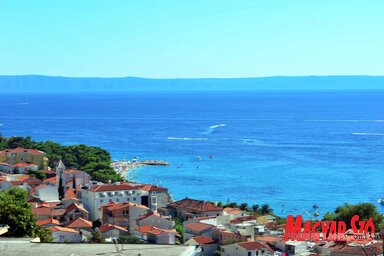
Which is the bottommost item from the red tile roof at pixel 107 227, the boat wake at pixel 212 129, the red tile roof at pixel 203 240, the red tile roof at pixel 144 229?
the red tile roof at pixel 203 240

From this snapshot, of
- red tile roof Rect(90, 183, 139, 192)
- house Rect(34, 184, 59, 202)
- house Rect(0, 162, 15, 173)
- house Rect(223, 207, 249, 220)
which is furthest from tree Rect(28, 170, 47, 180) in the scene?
house Rect(223, 207, 249, 220)

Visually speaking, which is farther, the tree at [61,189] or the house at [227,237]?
the tree at [61,189]

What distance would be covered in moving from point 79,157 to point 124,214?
23.2m

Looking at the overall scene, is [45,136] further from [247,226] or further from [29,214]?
[29,214]

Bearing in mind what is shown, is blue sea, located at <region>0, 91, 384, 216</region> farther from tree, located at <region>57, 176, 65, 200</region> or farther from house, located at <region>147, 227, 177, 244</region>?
house, located at <region>147, 227, 177, 244</region>

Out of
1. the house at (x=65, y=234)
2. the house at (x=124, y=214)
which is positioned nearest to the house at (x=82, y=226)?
the house at (x=65, y=234)

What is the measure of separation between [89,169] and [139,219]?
18.3 m

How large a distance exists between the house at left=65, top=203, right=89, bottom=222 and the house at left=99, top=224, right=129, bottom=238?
7.95 feet

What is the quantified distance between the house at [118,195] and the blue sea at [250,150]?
9702 mm

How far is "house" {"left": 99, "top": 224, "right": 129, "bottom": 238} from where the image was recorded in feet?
86.6

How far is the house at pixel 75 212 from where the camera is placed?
1149 inches

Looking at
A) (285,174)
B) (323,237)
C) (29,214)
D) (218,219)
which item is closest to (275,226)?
(218,219)

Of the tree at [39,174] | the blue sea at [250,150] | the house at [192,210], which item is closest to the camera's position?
the house at [192,210]

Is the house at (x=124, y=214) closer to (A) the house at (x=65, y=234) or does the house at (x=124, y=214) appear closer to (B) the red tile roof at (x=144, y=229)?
(B) the red tile roof at (x=144, y=229)
